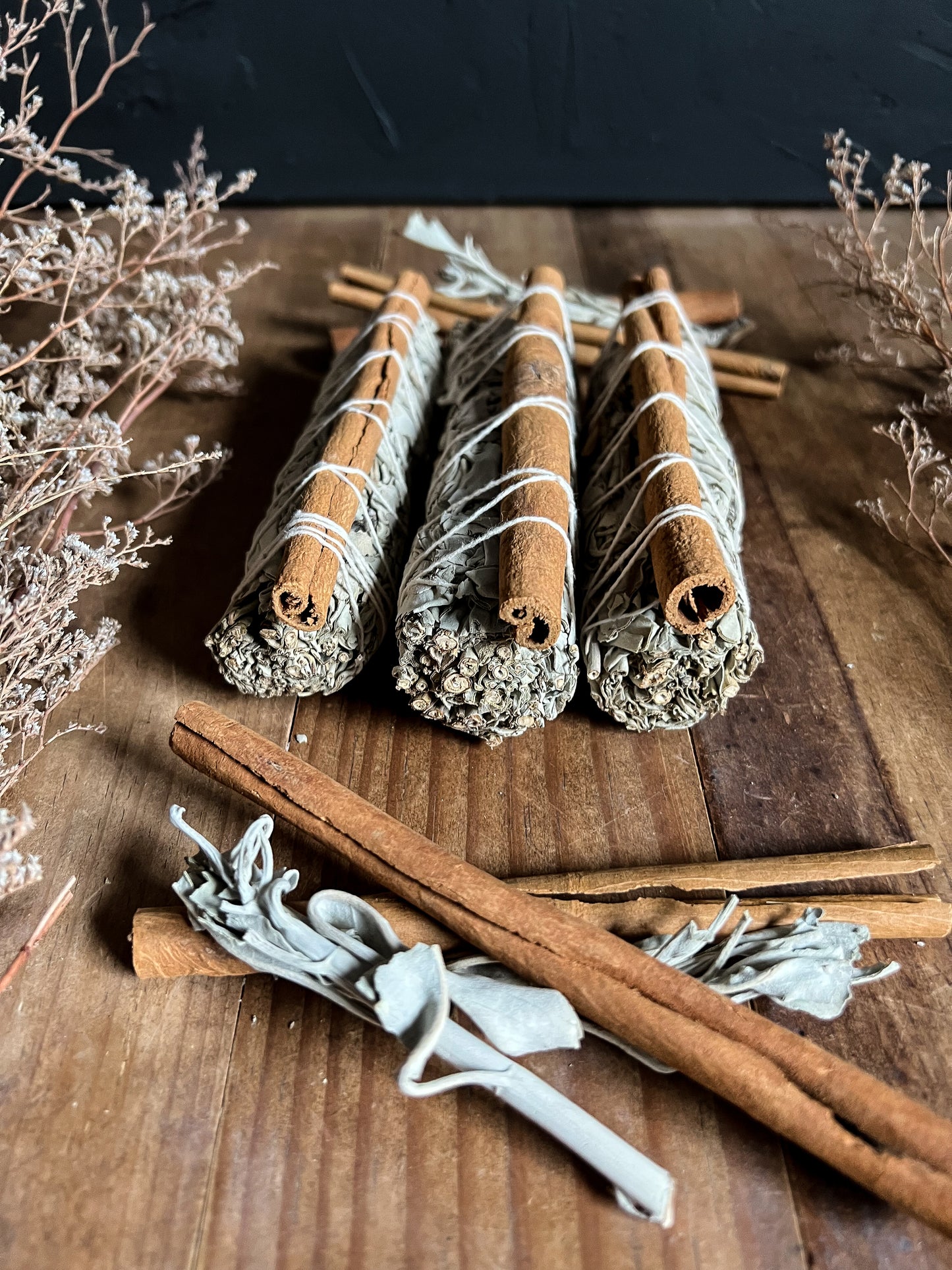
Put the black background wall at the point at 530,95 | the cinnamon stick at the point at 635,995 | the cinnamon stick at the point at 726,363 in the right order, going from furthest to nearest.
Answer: the black background wall at the point at 530,95 < the cinnamon stick at the point at 726,363 < the cinnamon stick at the point at 635,995

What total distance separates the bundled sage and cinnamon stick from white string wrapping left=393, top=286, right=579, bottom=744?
0.05 meters

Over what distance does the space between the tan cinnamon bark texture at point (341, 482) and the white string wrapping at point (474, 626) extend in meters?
0.09

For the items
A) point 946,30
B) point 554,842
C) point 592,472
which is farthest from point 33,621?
point 946,30

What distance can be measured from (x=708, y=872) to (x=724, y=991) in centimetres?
14

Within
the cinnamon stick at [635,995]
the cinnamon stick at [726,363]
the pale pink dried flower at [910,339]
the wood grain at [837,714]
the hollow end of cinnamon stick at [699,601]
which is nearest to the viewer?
the cinnamon stick at [635,995]

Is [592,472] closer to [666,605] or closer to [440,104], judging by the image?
[666,605]

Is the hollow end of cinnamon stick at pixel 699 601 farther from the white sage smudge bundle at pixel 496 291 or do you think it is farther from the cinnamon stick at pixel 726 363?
the white sage smudge bundle at pixel 496 291

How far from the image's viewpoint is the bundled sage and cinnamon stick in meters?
1.02

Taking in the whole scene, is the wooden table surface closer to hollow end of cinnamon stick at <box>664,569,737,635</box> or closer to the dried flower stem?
the dried flower stem

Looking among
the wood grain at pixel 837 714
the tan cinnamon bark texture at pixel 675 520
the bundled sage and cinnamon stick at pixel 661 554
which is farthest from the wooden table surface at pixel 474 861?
the tan cinnamon bark texture at pixel 675 520

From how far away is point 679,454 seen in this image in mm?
1147

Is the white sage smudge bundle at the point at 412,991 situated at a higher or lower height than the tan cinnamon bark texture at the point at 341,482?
lower

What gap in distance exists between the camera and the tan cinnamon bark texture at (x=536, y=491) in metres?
0.98

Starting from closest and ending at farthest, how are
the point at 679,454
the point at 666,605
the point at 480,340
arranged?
the point at 666,605 → the point at 679,454 → the point at 480,340
